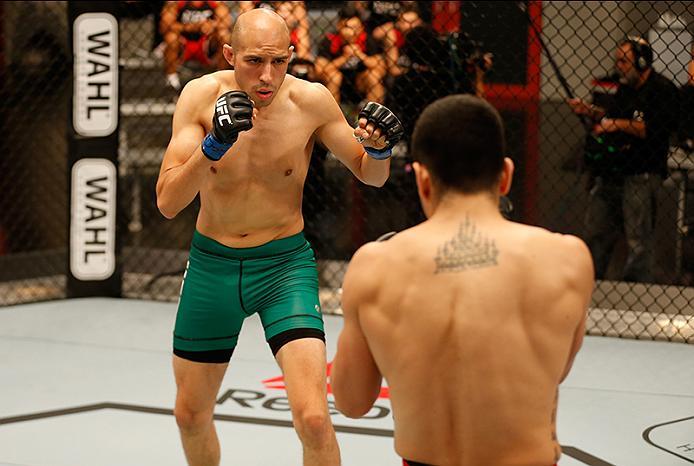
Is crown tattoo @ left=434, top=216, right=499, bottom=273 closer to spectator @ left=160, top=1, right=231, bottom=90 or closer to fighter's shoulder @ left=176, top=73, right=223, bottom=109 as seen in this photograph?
fighter's shoulder @ left=176, top=73, right=223, bottom=109

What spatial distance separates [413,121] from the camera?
222 inches

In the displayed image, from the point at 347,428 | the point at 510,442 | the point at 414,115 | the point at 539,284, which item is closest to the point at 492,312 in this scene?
the point at 539,284

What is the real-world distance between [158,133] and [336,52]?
1228 millimetres

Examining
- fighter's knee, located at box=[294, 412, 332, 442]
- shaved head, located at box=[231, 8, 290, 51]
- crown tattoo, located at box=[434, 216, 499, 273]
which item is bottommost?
fighter's knee, located at box=[294, 412, 332, 442]

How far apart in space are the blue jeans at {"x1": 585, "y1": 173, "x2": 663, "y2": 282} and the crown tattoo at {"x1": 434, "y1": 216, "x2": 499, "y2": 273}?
3.93 meters

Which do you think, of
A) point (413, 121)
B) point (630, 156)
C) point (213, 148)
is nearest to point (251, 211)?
point (213, 148)

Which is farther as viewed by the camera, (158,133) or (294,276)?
(158,133)

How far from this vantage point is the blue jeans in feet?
18.0

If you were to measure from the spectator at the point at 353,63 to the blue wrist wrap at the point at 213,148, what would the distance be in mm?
3186

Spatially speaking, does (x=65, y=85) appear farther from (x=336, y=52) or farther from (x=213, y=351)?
(x=213, y=351)

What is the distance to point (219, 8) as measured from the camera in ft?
20.0

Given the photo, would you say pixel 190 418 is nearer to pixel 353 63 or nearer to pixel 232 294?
pixel 232 294

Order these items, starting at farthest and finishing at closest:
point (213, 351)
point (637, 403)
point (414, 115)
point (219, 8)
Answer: point (219, 8) < point (414, 115) < point (637, 403) < point (213, 351)

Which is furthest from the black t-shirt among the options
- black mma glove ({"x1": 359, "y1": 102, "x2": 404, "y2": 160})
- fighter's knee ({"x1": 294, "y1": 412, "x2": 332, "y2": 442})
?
fighter's knee ({"x1": 294, "y1": 412, "x2": 332, "y2": 442})
